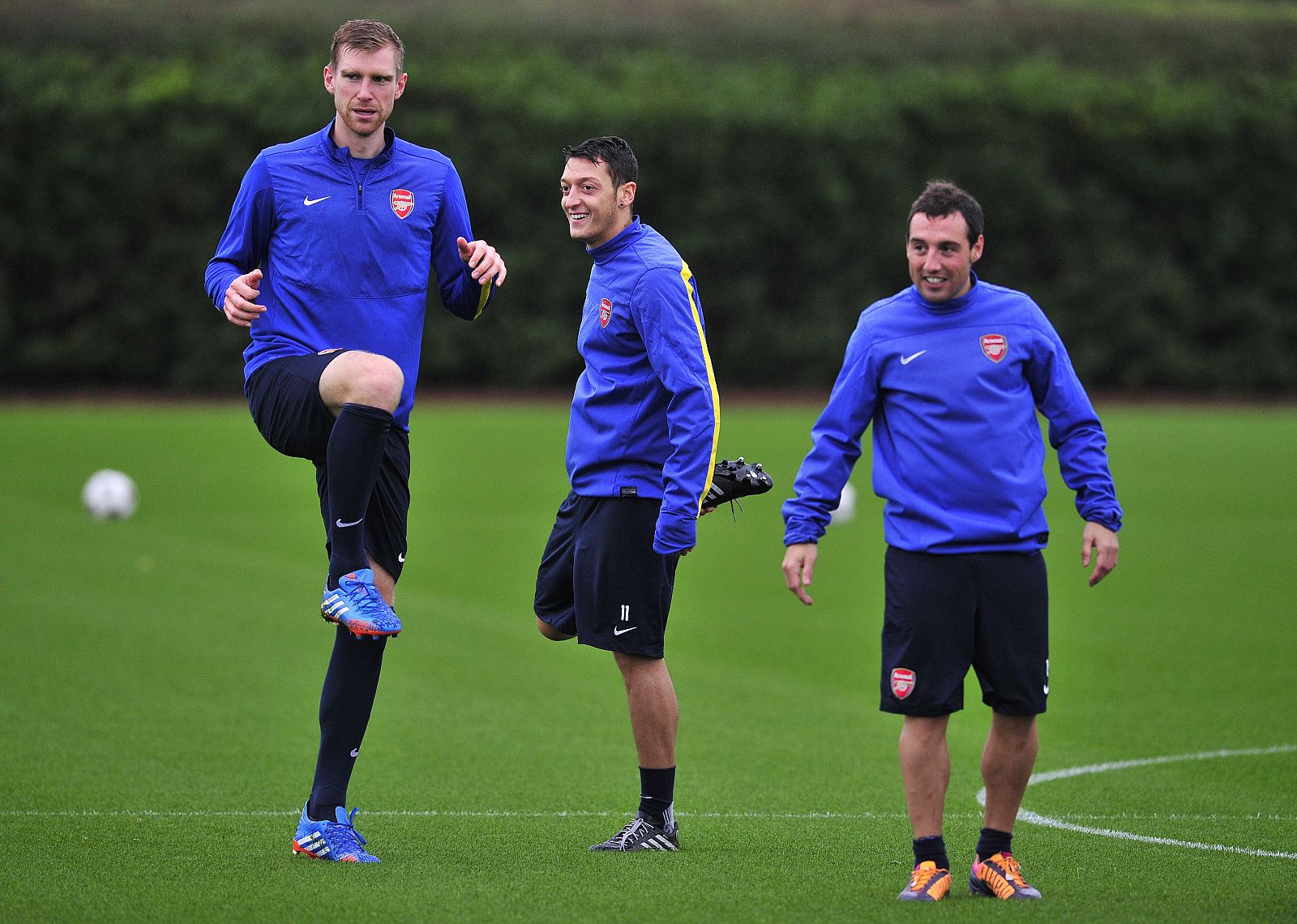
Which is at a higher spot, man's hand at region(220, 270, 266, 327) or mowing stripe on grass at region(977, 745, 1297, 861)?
man's hand at region(220, 270, 266, 327)

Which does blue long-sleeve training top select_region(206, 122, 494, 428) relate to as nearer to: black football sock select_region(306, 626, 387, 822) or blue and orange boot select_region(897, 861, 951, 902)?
black football sock select_region(306, 626, 387, 822)

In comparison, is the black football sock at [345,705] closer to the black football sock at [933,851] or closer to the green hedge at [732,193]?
the black football sock at [933,851]

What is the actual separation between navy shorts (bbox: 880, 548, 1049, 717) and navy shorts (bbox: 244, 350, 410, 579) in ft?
5.44

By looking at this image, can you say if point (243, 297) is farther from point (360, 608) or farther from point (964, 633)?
point (964, 633)

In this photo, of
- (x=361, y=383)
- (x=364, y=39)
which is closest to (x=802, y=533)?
(x=361, y=383)

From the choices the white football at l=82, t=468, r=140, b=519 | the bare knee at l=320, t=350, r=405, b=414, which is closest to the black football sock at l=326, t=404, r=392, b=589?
the bare knee at l=320, t=350, r=405, b=414

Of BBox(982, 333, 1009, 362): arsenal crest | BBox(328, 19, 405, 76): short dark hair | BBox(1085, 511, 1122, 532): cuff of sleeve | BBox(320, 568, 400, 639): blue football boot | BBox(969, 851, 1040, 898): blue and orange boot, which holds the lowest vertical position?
BBox(969, 851, 1040, 898): blue and orange boot

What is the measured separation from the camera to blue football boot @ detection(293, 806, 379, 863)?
17.0 feet

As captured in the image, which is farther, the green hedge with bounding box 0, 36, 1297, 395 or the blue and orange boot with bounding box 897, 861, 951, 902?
the green hedge with bounding box 0, 36, 1297, 395

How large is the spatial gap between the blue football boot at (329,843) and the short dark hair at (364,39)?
239 centimetres

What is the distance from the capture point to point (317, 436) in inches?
A: 205

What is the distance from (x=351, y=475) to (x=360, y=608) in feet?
1.31

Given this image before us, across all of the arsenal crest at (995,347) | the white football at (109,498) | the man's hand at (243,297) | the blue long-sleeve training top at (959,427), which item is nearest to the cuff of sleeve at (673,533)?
the blue long-sleeve training top at (959,427)

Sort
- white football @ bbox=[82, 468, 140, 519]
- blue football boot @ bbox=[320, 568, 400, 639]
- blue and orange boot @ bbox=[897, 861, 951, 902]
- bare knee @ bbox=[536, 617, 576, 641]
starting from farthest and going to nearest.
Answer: white football @ bbox=[82, 468, 140, 519]
bare knee @ bbox=[536, 617, 576, 641]
blue football boot @ bbox=[320, 568, 400, 639]
blue and orange boot @ bbox=[897, 861, 951, 902]
